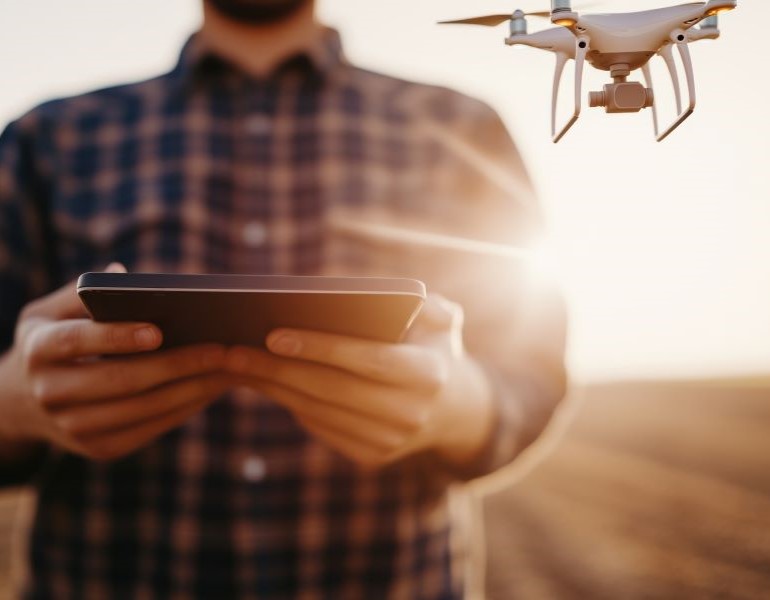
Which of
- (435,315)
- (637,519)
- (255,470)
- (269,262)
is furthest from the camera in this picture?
(637,519)

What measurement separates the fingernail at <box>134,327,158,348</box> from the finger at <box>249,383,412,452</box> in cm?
30

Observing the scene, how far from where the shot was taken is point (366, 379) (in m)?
1.26

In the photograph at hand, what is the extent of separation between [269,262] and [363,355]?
0.97 metres

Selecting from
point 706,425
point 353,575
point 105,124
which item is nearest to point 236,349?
point 353,575

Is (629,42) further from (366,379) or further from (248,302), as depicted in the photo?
(366,379)

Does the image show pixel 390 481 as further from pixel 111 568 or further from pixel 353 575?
pixel 111 568

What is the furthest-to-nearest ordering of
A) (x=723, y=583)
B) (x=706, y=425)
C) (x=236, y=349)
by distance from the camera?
(x=706, y=425), (x=723, y=583), (x=236, y=349)

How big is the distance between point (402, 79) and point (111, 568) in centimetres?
196

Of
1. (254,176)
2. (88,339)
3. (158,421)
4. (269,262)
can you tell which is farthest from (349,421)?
(254,176)

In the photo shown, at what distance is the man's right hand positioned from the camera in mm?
1135

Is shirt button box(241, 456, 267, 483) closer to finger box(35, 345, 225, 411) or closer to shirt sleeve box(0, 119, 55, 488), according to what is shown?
shirt sleeve box(0, 119, 55, 488)

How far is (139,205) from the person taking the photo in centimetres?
207

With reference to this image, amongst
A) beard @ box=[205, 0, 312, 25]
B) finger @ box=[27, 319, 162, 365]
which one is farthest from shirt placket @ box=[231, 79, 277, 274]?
finger @ box=[27, 319, 162, 365]

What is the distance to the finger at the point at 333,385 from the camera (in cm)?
123
